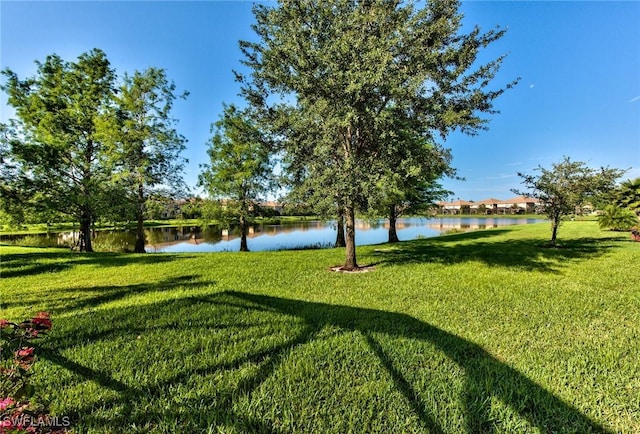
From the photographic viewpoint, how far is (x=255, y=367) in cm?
279

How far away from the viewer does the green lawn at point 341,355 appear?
215 centimetres

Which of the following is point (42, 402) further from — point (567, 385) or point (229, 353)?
point (567, 385)

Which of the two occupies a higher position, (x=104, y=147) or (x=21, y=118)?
(x=21, y=118)

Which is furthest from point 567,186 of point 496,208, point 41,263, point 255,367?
point 496,208

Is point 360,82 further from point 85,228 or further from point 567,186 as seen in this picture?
point 85,228

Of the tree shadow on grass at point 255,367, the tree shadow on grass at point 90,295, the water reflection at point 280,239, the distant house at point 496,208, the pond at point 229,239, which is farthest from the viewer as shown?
the distant house at point 496,208

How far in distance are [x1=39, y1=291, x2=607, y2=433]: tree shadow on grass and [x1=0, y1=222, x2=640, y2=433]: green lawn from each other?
0.05ft

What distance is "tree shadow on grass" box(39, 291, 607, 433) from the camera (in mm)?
2107

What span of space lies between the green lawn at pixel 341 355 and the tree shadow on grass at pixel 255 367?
0.05ft

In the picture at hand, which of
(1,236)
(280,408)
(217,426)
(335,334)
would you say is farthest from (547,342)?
(1,236)

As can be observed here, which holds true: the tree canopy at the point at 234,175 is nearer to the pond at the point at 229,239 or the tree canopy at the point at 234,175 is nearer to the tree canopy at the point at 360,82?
the pond at the point at 229,239

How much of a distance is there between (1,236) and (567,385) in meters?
Answer: 39.5

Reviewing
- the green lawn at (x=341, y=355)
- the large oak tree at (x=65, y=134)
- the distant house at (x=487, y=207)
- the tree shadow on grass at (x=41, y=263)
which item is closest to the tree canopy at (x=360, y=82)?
the green lawn at (x=341, y=355)

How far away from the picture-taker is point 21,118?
46.8ft
